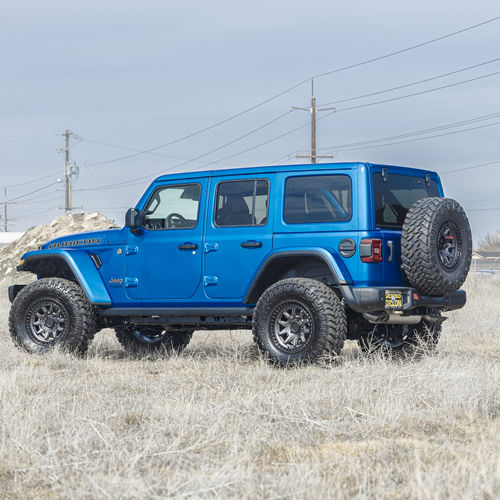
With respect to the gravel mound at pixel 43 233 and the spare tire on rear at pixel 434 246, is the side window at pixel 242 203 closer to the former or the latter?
the spare tire on rear at pixel 434 246

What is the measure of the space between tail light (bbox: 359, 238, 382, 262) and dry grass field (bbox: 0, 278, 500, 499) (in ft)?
3.39

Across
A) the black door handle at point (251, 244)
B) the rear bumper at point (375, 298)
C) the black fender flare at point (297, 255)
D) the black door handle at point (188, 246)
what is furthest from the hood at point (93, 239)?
the rear bumper at point (375, 298)

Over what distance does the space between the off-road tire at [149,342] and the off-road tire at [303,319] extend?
8.74 feet

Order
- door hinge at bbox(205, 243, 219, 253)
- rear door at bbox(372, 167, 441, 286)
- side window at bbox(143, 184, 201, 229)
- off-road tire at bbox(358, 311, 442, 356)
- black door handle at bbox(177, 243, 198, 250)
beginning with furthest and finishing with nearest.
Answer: off-road tire at bbox(358, 311, 442, 356) → side window at bbox(143, 184, 201, 229) → black door handle at bbox(177, 243, 198, 250) → door hinge at bbox(205, 243, 219, 253) → rear door at bbox(372, 167, 441, 286)

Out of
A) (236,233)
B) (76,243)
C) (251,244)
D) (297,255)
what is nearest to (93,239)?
(76,243)

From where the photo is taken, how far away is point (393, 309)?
8781 mm

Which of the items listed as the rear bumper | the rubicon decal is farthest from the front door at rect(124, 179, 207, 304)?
the rear bumper

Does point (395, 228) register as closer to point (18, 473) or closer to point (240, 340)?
point (240, 340)

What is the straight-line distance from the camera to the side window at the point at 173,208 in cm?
1003

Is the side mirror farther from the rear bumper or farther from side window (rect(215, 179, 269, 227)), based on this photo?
the rear bumper

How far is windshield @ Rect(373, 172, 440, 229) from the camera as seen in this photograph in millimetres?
9094

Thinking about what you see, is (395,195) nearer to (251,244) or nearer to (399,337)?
(251,244)

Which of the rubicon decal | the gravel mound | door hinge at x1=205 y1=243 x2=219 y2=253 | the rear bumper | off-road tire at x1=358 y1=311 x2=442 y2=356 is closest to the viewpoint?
the rear bumper

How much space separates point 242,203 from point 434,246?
2.11 meters
